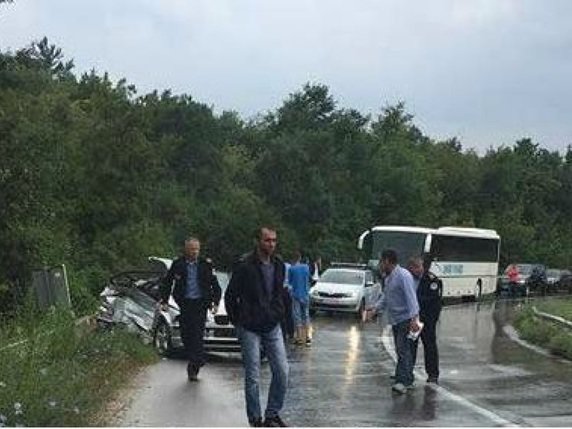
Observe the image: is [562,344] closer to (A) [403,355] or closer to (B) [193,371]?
(A) [403,355]

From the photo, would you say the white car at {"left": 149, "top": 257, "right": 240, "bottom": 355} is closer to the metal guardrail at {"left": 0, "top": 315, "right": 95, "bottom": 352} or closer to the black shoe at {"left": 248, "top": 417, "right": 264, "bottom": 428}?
the metal guardrail at {"left": 0, "top": 315, "right": 95, "bottom": 352}

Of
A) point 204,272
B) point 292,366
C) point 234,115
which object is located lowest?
point 292,366

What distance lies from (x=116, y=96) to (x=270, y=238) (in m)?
22.7

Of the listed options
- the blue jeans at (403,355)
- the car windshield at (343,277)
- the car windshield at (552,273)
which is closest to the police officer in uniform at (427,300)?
the blue jeans at (403,355)

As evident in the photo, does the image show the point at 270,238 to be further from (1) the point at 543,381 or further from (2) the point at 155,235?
(2) the point at 155,235

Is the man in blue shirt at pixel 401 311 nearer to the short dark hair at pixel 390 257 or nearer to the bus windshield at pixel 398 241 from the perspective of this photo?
the short dark hair at pixel 390 257

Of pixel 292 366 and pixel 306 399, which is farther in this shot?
pixel 292 366

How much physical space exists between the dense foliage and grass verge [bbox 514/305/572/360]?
9.53 metres

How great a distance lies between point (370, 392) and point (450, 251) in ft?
98.3

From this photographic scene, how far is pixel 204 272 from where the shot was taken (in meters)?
13.5

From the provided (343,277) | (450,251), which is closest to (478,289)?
(450,251)

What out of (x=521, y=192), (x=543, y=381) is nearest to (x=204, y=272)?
(x=543, y=381)

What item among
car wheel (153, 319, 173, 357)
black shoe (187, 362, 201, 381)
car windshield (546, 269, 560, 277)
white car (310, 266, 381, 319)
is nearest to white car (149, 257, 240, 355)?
car wheel (153, 319, 173, 357)

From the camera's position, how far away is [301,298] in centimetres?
2022
